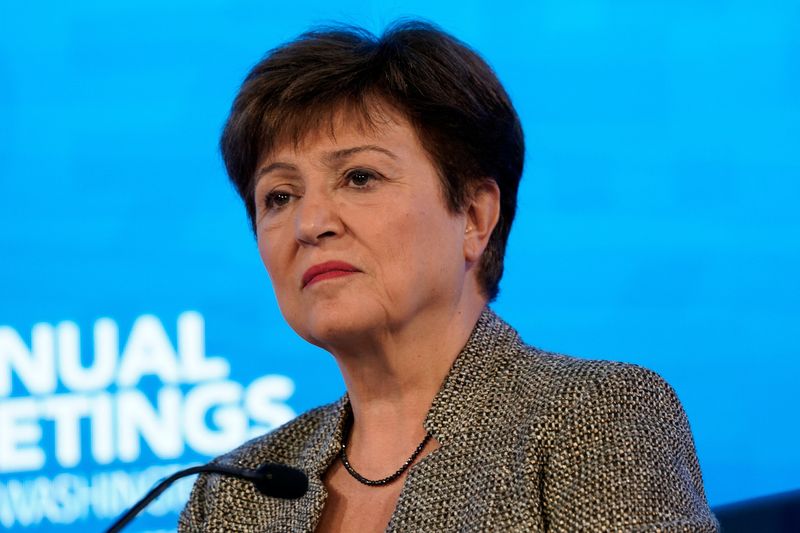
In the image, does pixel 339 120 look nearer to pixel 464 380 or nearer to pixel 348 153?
pixel 348 153

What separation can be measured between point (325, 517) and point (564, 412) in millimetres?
451

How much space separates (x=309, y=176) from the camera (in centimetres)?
172

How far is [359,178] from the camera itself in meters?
1.70

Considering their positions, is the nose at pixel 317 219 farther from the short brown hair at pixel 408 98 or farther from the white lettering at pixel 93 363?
the white lettering at pixel 93 363

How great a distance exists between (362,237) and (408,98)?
0.77 ft

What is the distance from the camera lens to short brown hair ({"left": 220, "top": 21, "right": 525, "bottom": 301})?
174cm

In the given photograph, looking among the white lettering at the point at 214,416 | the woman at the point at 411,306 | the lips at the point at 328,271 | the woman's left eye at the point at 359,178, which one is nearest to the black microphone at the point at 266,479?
the woman at the point at 411,306

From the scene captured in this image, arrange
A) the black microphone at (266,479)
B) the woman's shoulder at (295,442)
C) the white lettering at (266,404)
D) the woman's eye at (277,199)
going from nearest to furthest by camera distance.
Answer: the black microphone at (266,479)
the woman's eye at (277,199)
the woman's shoulder at (295,442)
the white lettering at (266,404)

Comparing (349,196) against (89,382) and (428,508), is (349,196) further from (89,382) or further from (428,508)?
(89,382)

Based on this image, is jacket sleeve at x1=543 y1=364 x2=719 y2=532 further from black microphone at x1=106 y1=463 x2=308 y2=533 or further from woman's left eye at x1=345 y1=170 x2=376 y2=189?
woman's left eye at x1=345 y1=170 x2=376 y2=189

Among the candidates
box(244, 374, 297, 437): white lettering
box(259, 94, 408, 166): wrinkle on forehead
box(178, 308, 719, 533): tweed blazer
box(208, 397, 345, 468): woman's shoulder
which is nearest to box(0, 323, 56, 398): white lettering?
box(244, 374, 297, 437): white lettering

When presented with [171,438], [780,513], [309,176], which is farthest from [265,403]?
[780,513]

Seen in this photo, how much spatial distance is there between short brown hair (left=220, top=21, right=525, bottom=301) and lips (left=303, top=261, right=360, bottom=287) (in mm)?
188

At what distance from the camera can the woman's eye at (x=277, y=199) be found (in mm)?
1791
